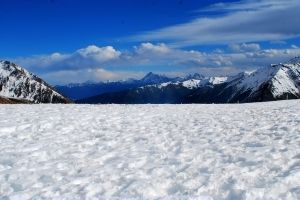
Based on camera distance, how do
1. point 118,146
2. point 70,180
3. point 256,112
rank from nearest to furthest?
point 70,180 → point 118,146 → point 256,112

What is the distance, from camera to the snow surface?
12.2 m

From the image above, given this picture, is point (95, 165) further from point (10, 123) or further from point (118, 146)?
point (10, 123)

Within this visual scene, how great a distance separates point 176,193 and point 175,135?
8185 millimetres

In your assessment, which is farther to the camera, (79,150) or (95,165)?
(79,150)

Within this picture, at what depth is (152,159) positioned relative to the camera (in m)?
15.5

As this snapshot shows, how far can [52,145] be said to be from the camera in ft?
60.2

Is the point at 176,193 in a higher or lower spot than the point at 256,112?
lower

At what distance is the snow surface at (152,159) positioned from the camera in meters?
12.2

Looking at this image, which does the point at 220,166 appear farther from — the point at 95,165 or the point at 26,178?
the point at 26,178

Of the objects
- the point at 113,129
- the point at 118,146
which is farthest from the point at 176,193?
the point at 113,129

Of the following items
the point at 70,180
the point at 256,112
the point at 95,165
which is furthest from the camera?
the point at 256,112

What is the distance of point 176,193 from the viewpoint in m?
11.9

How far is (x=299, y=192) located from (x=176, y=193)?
10.2 ft

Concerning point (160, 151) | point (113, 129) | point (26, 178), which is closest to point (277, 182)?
point (160, 151)
